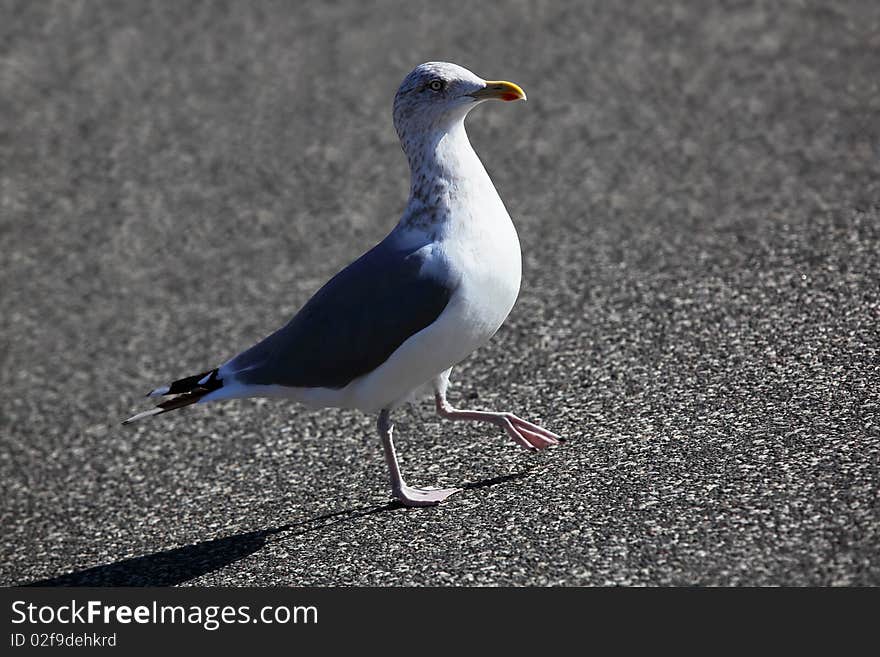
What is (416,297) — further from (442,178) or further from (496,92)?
(496,92)

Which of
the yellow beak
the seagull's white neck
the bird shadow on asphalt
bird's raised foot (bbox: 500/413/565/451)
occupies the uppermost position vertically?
the yellow beak

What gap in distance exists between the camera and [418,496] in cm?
517

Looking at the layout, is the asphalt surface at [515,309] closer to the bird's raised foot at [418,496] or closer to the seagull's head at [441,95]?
the bird's raised foot at [418,496]

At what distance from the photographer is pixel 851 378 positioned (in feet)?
17.5

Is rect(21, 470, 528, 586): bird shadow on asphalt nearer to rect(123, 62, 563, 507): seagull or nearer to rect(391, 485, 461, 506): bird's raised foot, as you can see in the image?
rect(391, 485, 461, 506): bird's raised foot

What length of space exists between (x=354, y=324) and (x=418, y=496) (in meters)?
0.81

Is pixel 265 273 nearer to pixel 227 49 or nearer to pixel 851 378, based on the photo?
pixel 227 49

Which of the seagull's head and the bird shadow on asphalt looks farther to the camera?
the bird shadow on asphalt

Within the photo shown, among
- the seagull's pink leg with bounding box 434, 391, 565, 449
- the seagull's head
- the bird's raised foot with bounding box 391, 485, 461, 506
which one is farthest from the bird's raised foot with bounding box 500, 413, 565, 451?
the seagull's head

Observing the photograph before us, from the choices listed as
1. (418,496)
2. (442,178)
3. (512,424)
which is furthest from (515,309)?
(442,178)

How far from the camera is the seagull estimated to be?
4785 millimetres

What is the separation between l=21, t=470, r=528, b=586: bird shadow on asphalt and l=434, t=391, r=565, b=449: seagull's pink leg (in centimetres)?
17

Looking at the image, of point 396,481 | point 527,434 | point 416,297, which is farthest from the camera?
point 527,434

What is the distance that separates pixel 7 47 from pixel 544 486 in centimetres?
795
